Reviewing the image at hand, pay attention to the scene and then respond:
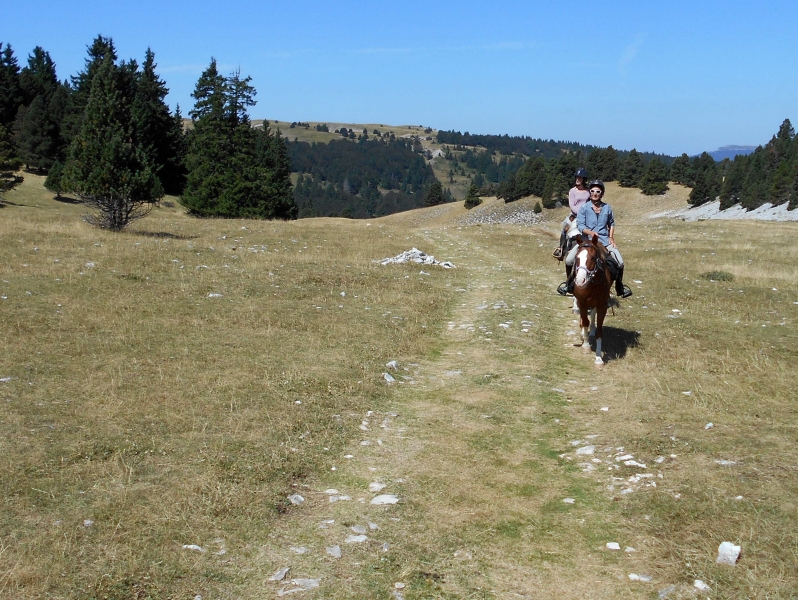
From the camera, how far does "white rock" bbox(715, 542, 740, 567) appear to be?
5.03m

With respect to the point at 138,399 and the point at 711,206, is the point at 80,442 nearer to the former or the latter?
the point at 138,399

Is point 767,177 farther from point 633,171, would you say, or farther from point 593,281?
point 593,281

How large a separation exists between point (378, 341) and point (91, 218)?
23035mm

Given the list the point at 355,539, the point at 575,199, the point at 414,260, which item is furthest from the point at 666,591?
the point at 414,260

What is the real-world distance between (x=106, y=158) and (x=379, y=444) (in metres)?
24.0

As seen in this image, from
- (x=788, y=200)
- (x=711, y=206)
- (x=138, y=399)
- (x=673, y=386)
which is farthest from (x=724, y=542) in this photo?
(x=711, y=206)

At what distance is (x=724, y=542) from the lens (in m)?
5.19

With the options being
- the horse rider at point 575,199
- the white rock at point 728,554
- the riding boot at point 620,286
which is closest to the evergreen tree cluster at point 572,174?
the horse rider at point 575,199

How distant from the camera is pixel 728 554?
5055 mm

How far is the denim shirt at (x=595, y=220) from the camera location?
1289 centimetres

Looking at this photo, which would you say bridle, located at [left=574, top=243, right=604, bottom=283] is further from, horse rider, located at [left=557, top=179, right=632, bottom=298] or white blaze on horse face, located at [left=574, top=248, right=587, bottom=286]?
horse rider, located at [left=557, top=179, right=632, bottom=298]

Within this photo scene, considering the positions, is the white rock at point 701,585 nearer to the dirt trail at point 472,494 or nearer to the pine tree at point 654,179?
the dirt trail at point 472,494

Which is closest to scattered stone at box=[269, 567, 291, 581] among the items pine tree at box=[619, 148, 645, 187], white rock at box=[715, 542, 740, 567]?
white rock at box=[715, 542, 740, 567]

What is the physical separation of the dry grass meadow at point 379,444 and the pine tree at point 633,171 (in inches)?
4183
